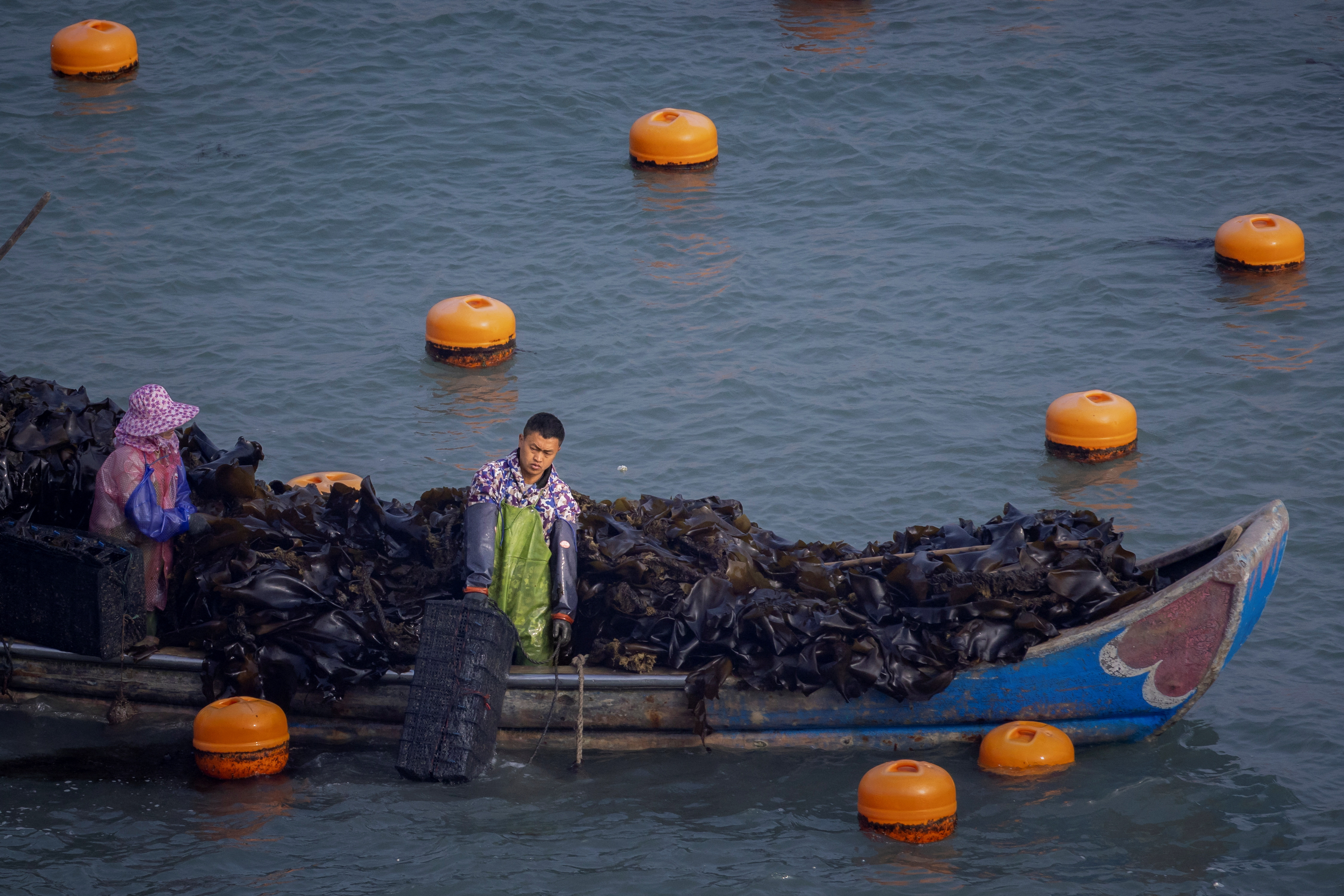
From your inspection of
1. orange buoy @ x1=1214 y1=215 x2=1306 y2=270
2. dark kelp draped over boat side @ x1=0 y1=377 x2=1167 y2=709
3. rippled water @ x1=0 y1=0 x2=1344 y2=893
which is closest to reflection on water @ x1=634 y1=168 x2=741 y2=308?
rippled water @ x1=0 y1=0 x2=1344 y2=893

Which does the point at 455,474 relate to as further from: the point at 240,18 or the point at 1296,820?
the point at 240,18

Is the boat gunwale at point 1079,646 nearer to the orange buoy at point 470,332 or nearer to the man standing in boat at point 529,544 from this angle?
the man standing in boat at point 529,544

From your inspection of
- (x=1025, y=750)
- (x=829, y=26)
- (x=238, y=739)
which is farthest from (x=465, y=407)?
(x=829, y=26)

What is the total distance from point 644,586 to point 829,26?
612 inches

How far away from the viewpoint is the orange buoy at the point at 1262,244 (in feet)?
46.9

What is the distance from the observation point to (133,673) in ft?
24.0

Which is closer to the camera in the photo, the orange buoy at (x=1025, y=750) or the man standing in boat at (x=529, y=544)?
the orange buoy at (x=1025, y=750)

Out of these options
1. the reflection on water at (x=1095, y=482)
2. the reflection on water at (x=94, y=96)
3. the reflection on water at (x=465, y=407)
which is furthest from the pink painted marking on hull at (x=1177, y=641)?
the reflection on water at (x=94, y=96)

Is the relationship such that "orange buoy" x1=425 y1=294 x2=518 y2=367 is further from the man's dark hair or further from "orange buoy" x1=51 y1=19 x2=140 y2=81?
"orange buoy" x1=51 y1=19 x2=140 y2=81

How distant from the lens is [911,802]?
20.9 feet

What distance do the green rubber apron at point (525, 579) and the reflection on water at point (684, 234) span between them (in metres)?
7.78

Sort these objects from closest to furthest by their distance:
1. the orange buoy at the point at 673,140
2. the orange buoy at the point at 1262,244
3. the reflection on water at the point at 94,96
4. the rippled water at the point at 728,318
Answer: the rippled water at the point at 728,318 → the orange buoy at the point at 1262,244 → the orange buoy at the point at 673,140 → the reflection on water at the point at 94,96

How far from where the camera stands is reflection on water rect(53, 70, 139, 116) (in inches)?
753

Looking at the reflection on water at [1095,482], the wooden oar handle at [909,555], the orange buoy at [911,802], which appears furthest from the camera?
the reflection on water at [1095,482]
